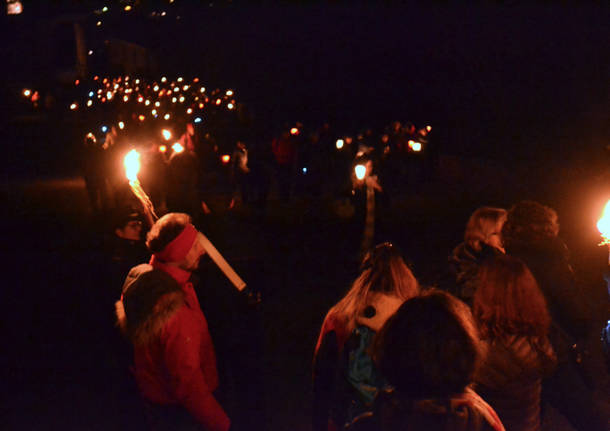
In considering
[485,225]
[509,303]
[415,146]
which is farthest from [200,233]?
[415,146]

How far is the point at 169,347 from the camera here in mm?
2971

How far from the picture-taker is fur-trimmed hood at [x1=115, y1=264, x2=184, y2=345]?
2975mm

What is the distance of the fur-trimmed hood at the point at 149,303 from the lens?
2.97 meters

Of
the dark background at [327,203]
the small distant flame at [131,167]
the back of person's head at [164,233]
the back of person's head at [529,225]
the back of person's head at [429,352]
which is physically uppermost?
the small distant flame at [131,167]

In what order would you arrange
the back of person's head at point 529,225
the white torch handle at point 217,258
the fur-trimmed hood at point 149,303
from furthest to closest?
1. the back of person's head at point 529,225
2. the white torch handle at point 217,258
3. the fur-trimmed hood at point 149,303

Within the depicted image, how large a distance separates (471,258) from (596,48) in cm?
2406

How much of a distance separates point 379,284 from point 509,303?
0.69 m

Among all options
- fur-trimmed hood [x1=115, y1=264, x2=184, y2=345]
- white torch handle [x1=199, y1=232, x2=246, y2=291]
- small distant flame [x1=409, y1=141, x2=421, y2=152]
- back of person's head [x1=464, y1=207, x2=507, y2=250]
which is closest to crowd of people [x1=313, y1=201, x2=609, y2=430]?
back of person's head [x1=464, y1=207, x2=507, y2=250]

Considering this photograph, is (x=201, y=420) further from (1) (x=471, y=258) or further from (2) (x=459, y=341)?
(1) (x=471, y=258)

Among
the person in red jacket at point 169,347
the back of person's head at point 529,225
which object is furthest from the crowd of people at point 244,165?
the back of person's head at point 529,225

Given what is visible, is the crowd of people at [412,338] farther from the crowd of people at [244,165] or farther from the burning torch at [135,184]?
the crowd of people at [244,165]

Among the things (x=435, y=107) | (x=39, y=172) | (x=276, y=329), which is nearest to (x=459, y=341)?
(x=276, y=329)

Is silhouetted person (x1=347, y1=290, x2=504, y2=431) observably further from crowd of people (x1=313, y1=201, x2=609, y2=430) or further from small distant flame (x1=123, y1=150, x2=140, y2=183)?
small distant flame (x1=123, y1=150, x2=140, y2=183)

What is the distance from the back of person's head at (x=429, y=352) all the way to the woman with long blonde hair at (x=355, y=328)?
0.91 m
